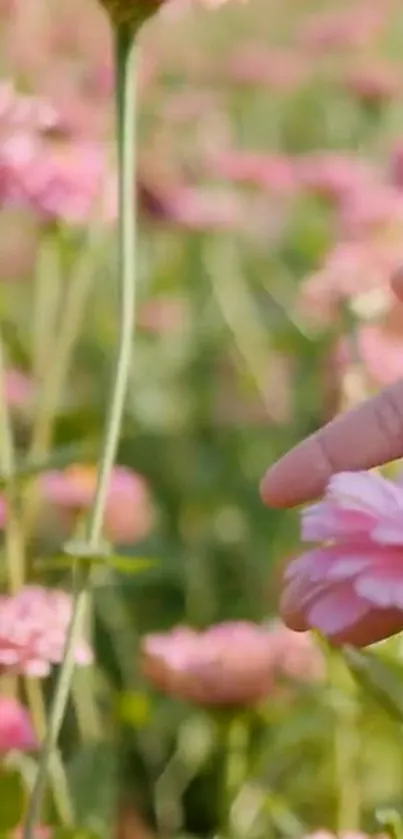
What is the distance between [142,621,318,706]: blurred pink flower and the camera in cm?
60

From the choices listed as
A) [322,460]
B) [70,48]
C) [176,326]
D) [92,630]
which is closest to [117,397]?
[322,460]

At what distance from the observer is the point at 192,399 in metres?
1.11

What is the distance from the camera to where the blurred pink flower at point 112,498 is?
2.37ft

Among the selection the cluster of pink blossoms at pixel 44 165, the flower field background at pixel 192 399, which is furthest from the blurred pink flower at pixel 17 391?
the cluster of pink blossoms at pixel 44 165

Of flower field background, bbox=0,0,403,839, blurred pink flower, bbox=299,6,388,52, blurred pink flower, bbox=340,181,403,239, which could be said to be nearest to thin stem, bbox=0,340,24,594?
flower field background, bbox=0,0,403,839

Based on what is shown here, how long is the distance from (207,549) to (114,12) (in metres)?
0.55

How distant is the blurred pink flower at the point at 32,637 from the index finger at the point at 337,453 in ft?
0.33

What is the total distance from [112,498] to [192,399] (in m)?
0.35

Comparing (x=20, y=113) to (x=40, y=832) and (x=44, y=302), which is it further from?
(x=44, y=302)

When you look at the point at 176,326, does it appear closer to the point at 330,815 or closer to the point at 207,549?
the point at 207,549

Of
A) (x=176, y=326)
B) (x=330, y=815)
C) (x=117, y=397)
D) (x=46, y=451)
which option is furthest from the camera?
(x=176, y=326)

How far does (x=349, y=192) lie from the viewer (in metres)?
0.93

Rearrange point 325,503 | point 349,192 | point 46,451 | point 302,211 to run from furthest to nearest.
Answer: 1. point 302,211
2. point 349,192
3. point 46,451
4. point 325,503

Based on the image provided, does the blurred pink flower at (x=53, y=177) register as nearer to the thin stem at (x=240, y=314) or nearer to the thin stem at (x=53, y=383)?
the thin stem at (x=53, y=383)
